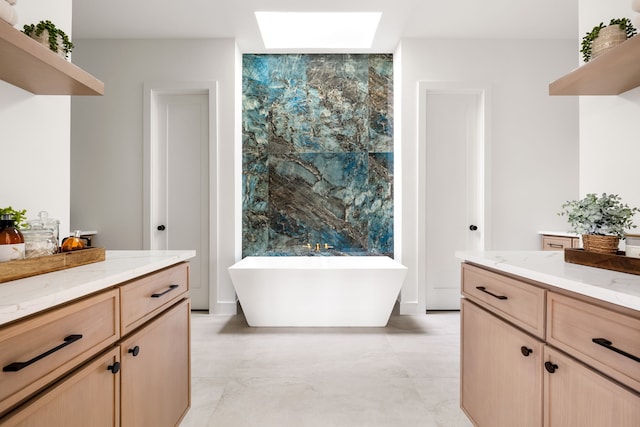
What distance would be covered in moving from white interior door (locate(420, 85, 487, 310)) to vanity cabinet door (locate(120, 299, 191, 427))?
275 centimetres

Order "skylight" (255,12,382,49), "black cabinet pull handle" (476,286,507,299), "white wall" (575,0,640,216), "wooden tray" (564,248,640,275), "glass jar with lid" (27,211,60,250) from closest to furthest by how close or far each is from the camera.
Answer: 1. "wooden tray" (564,248,640,275)
2. "glass jar with lid" (27,211,60,250)
3. "black cabinet pull handle" (476,286,507,299)
4. "white wall" (575,0,640,216)
5. "skylight" (255,12,382,49)

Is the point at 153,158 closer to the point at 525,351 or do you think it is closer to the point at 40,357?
the point at 40,357

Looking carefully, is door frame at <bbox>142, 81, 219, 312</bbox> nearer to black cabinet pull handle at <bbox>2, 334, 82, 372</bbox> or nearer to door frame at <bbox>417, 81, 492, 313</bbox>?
door frame at <bbox>417, 81, 492, 313</bbox>

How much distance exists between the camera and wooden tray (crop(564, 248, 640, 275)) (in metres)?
1.07

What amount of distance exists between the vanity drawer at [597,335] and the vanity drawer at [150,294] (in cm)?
136

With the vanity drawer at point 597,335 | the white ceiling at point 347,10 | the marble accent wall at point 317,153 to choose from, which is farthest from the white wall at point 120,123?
the vanity drawer at point 597,335

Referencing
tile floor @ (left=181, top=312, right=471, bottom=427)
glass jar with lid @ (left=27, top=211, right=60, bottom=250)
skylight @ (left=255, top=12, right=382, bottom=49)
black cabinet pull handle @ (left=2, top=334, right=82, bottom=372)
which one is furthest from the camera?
skylight @ (left=255, top=12, right=382, bottom=49)

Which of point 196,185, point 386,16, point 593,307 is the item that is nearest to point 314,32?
point 386,16

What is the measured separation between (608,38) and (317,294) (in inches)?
99.9

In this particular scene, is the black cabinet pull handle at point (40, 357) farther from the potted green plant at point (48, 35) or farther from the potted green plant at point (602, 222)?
the potted green plant at point (602, 222)

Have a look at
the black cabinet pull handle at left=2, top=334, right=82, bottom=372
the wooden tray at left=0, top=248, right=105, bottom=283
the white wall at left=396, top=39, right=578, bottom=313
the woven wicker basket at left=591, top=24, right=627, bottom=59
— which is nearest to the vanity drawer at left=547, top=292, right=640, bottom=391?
the woven wicker basket at left=591, top=24, right=627, bottom=59

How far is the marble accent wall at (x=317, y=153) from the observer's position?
4027mm

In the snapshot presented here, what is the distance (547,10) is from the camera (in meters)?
3.18

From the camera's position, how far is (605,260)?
3.85 feet
